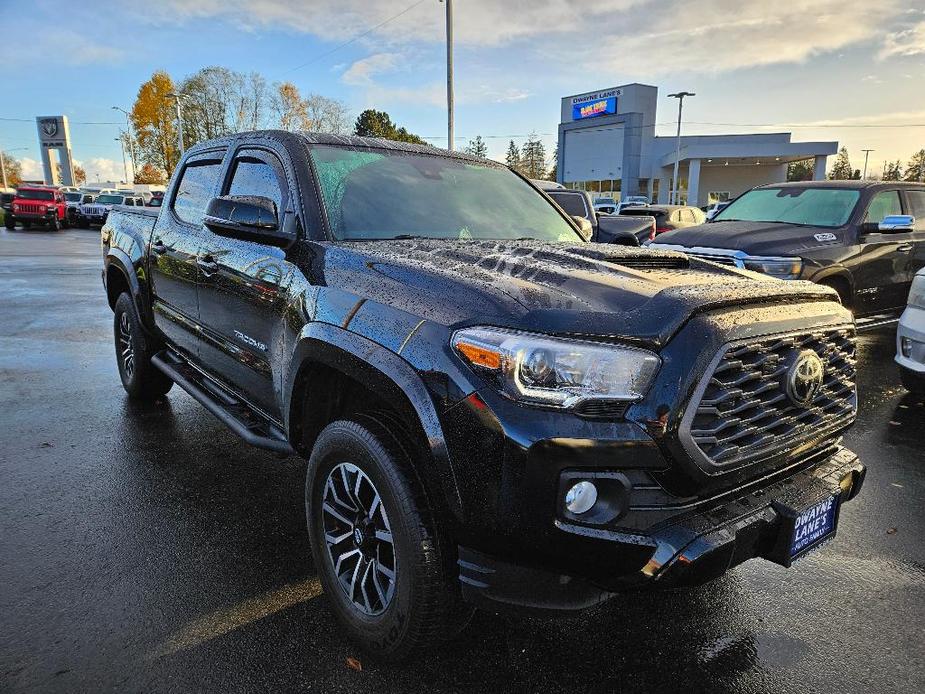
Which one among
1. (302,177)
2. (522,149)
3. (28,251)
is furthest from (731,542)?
(522,149)

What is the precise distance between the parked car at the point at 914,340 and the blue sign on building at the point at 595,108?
56.3 meters

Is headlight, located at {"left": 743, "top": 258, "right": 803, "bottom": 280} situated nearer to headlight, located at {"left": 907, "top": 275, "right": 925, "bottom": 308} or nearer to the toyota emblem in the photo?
headlight, located at {"left": 907, "top": 275, "right": 925, "bottom": 308}

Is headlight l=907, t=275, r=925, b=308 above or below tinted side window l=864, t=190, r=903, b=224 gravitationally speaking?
below

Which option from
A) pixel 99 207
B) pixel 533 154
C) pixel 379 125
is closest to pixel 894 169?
pixel 533 154

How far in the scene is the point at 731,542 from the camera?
1886 millimetres

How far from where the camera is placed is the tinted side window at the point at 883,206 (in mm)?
7209

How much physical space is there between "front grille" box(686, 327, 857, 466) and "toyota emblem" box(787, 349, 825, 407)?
14 millimetres

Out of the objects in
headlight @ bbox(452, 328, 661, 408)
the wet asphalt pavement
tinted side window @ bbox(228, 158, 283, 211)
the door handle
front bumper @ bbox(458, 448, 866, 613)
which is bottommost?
the wet asphalt pavement

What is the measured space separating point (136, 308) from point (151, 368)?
0.49 meters

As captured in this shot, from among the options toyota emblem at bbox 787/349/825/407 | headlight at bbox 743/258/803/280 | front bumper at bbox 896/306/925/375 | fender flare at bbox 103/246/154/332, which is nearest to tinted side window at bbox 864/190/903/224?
headlight at bbox 743/258/803/280

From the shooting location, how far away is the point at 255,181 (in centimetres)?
342

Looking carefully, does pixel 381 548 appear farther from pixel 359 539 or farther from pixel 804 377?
pixel 804 377

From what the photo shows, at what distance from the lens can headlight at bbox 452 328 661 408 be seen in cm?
183

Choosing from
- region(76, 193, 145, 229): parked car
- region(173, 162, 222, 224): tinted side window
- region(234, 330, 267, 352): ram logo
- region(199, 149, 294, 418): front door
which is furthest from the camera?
region(76, 193, 145, 229): parked car
